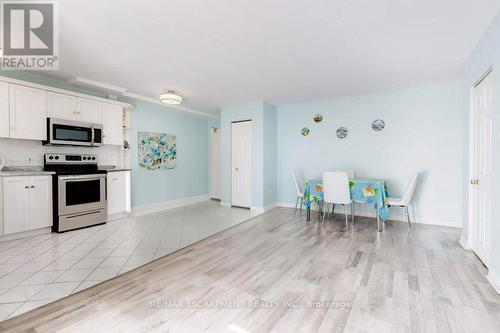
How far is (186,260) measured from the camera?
269 cm

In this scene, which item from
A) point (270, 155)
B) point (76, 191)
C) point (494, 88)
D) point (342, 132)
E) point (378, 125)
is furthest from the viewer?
point (270, 155)

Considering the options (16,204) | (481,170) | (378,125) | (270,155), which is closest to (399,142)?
(378,125)

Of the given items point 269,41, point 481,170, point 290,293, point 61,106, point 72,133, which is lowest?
point 290,293

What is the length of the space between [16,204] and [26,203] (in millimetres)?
106

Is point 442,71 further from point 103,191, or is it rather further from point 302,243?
point 103,191

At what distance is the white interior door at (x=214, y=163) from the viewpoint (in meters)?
7.04

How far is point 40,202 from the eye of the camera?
139 inches

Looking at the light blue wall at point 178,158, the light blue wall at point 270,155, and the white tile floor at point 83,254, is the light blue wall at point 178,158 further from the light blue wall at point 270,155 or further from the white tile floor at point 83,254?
the light blue wall at point 270,155

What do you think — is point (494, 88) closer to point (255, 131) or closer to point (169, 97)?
point (255, 131)

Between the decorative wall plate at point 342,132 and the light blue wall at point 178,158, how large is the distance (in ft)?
12.5

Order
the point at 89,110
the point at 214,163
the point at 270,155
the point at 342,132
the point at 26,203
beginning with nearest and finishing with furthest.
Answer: the point at 26,203 < the point at 89,110 < the point at 342,132 < the point at 270,155 < the point at 214,163

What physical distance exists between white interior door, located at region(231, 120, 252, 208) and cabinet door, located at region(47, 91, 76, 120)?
3.17m

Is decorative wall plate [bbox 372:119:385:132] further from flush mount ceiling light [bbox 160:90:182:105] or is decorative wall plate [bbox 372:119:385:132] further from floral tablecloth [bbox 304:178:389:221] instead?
flush mount ceiling light [bbox 160:90:182:105]

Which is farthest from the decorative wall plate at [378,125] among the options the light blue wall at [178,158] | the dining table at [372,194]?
the light blue wall at [178,158]
